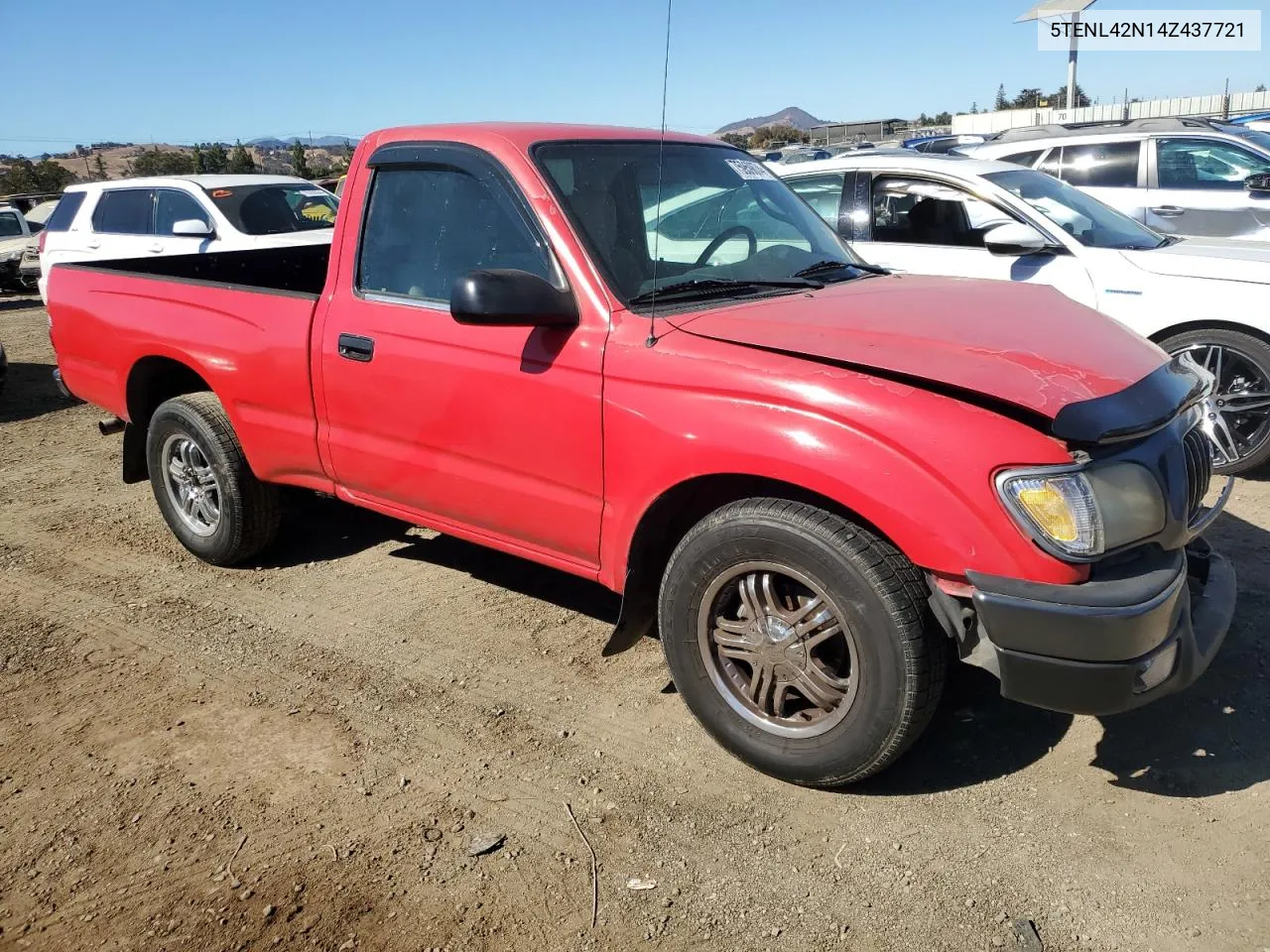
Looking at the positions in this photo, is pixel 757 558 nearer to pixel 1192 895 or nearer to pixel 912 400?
pixel 912 400

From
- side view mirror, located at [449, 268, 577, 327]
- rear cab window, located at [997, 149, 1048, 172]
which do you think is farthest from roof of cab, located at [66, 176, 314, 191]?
side view mirror, located at [449, 268, 577, 327]

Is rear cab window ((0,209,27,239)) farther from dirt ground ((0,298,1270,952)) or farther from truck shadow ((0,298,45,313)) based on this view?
dirt ground ((0,298,1270,952))

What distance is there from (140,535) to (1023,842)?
187 inches

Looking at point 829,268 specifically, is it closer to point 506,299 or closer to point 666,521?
point 666,521

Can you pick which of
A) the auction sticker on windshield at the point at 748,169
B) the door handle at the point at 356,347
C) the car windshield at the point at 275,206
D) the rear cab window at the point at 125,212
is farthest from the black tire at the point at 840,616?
the rear cab window at the point at 125,212

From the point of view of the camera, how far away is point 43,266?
37.6 feet

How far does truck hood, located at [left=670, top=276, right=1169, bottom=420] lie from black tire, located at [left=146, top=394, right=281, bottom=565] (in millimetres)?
2516

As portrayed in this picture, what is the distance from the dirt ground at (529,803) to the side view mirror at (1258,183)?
22.0 ft

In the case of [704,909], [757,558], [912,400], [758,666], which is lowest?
[704,909]

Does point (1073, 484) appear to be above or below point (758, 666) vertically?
above

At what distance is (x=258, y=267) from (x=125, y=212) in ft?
21.7

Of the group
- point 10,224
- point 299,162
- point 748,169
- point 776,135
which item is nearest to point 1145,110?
point 776,135

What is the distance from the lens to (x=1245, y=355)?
5.61 m

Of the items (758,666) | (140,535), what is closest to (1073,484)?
(758,666)
